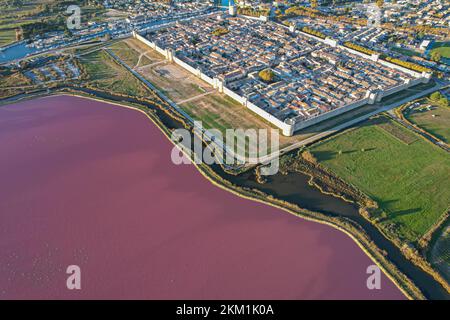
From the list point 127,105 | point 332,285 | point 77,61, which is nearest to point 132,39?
point 77,61

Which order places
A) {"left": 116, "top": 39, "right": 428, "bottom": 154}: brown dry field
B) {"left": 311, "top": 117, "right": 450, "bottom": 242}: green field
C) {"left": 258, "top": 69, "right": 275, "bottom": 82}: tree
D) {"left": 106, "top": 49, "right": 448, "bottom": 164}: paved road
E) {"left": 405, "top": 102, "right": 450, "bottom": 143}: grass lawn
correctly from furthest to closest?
{"left": 258, "top": 69, "right": 275, "bottom": 82}: tree
{"left": 116, "top": 39, "right": 428, "bottom": 154}: brown dry field
{"left": 405, "top": 102, "right": 450, "bottom": 143}: grass lawn
{"left": 106, "top": 49, "right": 448, "bottom": 164}: paved road
{"left": 311, "top": 117, "right": 450, "bottom": 242}: green field

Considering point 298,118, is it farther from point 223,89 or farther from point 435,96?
point 435,96

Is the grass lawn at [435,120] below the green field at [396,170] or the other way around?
the other way around

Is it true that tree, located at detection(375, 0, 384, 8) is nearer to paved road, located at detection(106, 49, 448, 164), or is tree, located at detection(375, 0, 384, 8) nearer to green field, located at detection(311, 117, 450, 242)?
paved road, located at detection(106, 49, 448, 164)

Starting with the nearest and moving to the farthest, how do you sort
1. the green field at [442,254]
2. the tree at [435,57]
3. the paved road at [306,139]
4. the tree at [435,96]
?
the green field at [442,254], the paved road at [306,139], the tree at [435,96], the tree at [435,57]

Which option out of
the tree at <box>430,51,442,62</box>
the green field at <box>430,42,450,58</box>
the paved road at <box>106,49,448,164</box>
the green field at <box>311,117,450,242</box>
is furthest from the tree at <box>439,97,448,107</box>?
the green field at <box>430,42,450,58</box>

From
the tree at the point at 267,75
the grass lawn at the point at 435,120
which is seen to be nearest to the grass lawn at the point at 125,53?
the tree at the point at 267,75

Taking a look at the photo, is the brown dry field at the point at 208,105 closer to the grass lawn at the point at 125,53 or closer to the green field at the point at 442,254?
the grass lawn at the point at 125,53
